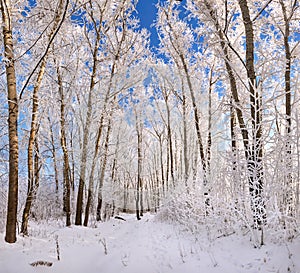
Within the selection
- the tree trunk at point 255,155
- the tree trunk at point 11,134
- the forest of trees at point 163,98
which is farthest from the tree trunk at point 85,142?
the tree trunk at point 255,155

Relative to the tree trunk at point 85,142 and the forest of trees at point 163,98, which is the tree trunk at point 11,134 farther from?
the tree trunk at point 85,142

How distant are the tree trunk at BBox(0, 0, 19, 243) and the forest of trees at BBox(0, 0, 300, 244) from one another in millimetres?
21

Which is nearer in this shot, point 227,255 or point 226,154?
point 227,255

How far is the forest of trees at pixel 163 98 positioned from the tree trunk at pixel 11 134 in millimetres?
21

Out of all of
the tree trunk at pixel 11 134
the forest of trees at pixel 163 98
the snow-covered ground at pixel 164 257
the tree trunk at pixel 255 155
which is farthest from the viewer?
the tree trunk at pixel 11 134

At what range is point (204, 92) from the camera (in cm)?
1268


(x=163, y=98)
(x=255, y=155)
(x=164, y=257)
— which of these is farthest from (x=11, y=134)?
(x=163, y=98)

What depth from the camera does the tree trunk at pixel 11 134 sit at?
5238 mm

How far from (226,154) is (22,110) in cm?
550

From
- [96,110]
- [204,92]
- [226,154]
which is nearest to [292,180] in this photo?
[226,154]

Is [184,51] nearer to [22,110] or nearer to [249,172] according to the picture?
[22,110]

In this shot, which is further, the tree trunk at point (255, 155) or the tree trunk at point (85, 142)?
the tree trunk at point (85, 142)

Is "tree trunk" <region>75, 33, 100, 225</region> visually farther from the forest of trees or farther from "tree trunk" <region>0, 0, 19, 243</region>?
"tree trunk" <region>0, 0, 19, 243</region>

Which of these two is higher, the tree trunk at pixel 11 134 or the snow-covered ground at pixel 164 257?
the tree trunk at pixel 11 134
